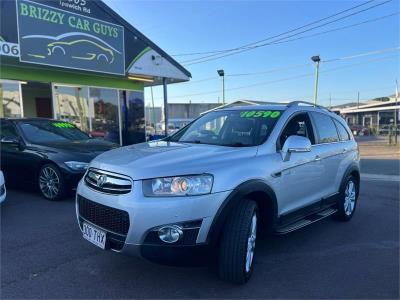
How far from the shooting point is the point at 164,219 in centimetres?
303

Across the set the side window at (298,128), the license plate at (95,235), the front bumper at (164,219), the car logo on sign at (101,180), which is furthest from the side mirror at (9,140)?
the side window at (298,128)

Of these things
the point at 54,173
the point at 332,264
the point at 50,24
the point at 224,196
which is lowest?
the point at 332,264

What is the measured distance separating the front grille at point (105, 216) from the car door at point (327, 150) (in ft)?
8.96

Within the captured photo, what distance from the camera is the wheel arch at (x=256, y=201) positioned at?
3.15 metres

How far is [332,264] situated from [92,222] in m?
2.64

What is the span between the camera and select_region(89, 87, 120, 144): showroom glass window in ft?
45.5

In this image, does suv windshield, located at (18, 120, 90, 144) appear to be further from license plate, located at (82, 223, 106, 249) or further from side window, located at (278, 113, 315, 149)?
side window, located at (278, 113, 315, 149)

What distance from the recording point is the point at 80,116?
1367cm

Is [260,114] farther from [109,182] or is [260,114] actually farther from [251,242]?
[109,182]

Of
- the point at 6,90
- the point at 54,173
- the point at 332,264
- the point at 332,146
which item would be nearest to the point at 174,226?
the point at 332,264

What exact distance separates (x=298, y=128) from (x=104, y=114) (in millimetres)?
10976

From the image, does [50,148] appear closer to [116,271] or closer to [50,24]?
[116,271]

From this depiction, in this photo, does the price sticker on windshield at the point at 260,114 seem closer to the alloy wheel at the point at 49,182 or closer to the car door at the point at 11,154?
the alloy wheel at the point at 49,182

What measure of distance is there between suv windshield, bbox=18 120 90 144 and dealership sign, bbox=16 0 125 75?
290cm
